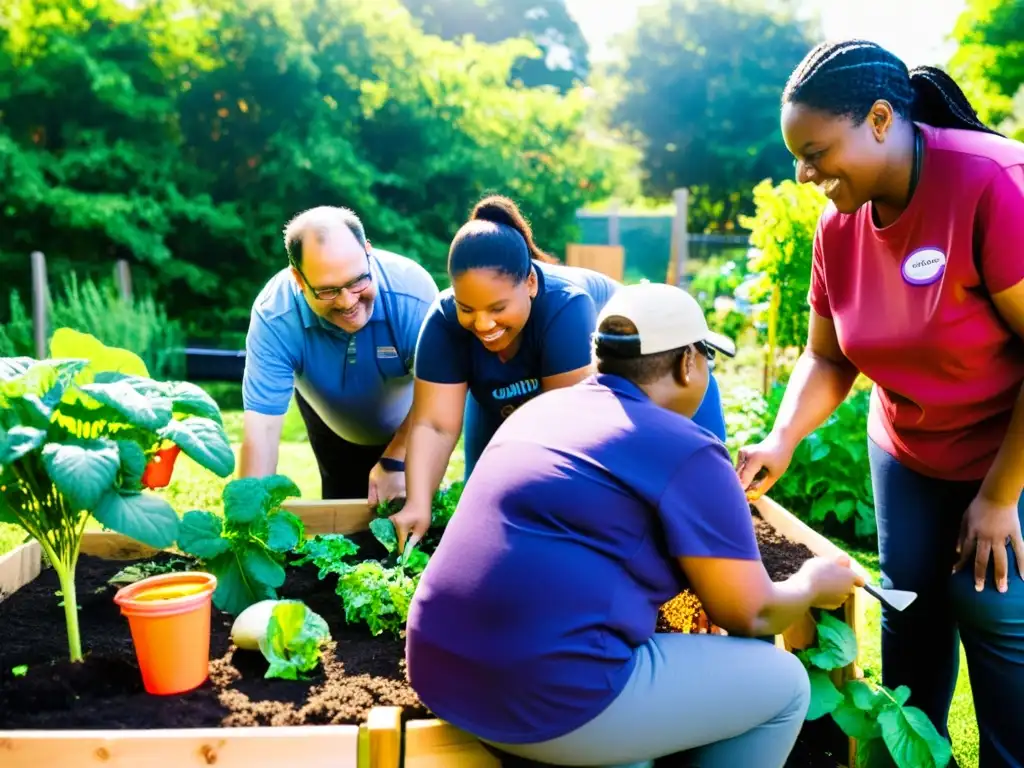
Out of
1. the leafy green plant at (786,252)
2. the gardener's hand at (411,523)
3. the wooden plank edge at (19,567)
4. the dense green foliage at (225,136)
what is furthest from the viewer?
the dense green foliage at (225,136)

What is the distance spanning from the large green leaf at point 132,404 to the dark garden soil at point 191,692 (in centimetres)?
62

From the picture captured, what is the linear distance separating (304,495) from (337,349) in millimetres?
2695

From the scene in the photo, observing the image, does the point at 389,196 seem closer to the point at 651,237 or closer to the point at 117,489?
the point at 651,237

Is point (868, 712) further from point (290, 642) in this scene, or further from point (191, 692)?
point (191, 692)

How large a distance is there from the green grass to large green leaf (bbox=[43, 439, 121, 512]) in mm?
2250

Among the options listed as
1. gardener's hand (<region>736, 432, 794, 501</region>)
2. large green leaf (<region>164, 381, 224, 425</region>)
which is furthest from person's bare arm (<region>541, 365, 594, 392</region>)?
large green leaf (<region>164, 381, 224, 425</region>)

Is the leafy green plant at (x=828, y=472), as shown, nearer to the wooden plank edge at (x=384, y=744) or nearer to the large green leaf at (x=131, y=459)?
the wooden plank edge at (x=384, y=744)

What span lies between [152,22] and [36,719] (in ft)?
35.6

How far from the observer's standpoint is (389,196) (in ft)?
40.5

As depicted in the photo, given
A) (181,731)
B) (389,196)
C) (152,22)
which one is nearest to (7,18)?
(152,22)

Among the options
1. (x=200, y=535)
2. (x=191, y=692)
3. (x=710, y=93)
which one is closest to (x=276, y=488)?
(x=200, y=535)

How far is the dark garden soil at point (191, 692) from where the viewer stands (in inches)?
76.6

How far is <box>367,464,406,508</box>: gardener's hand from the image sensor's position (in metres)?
3.17

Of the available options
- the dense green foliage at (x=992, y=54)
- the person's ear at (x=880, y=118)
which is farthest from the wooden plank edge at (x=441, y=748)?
the dense green foliage at (x=992, y=54)
